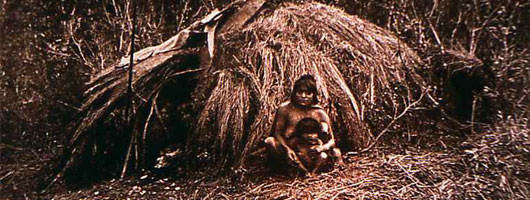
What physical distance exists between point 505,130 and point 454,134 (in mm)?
228

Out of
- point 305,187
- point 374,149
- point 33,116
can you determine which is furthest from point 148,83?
point 374,149

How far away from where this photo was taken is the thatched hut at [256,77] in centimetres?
263

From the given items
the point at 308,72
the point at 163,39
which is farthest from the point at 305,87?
the point at 163,39

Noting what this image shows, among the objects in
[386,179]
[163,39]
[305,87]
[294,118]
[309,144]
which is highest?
[163,39]

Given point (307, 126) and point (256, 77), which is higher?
point (256, 77)

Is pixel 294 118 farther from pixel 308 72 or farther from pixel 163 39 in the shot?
pixel 163 39

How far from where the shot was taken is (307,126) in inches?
103

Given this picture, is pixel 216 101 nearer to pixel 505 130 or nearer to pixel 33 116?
pixel 33 116

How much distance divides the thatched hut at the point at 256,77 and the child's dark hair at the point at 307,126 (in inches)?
3.3

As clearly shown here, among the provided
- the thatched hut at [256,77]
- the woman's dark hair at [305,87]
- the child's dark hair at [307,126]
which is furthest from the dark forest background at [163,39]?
the child's dark hair at [307,126]

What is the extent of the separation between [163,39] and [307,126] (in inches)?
30.1

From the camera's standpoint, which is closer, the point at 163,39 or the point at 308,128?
the point at 308,128

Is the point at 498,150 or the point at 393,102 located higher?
the point at 393,102

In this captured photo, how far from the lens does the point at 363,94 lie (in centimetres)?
267
